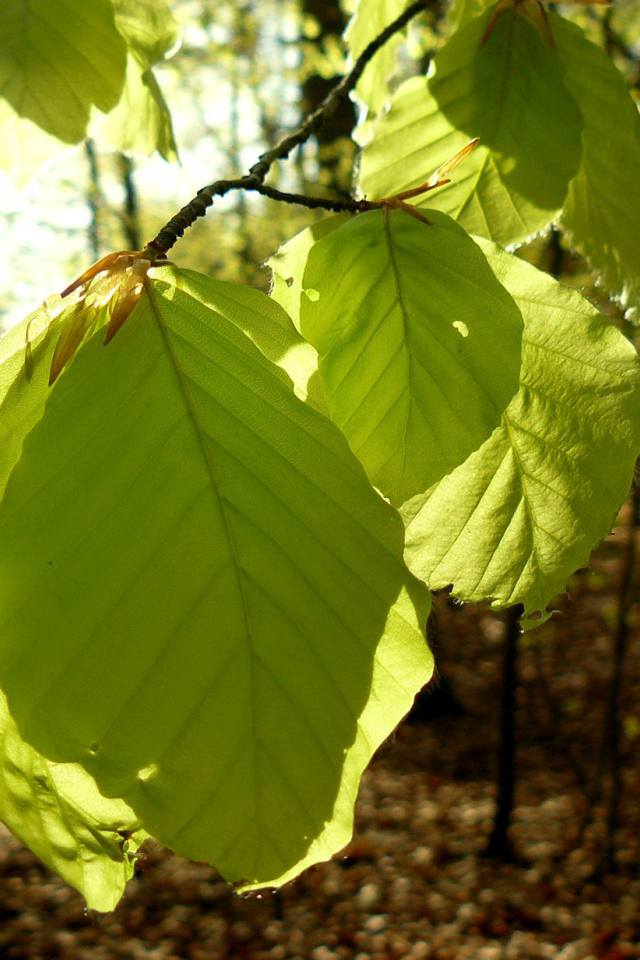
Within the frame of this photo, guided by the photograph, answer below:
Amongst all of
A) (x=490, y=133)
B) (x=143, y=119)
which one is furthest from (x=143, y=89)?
(x=490, y=133)

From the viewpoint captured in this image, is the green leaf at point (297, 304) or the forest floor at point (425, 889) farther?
the forest floor at point (425, 889)

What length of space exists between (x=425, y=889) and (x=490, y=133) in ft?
12.2

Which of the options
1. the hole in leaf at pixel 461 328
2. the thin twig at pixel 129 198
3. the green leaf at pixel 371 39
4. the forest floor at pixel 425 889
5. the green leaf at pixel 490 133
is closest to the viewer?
the hole in leaf at pixel 461 328

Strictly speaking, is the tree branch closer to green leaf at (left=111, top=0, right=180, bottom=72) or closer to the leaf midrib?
the leaf midrib

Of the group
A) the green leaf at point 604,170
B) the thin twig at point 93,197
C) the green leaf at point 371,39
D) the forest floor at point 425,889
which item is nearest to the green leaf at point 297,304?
the green leaf at point 604,170

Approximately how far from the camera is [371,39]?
1.24 metres

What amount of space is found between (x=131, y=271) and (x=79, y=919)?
13.0 feet

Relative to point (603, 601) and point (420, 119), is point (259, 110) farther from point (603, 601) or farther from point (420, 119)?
point (420, 119)

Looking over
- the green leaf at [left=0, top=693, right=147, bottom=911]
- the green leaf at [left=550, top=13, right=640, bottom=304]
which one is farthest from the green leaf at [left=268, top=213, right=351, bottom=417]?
the green leaf at [left=550, top=13, right=640, bottom=304]

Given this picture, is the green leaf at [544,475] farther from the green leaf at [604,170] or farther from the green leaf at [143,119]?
the green leaf at [143,119]

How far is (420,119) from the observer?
82 cm

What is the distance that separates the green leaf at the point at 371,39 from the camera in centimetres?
120

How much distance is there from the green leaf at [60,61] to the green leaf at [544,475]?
22.7 inches

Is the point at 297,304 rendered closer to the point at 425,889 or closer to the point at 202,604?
the point at 202,604
